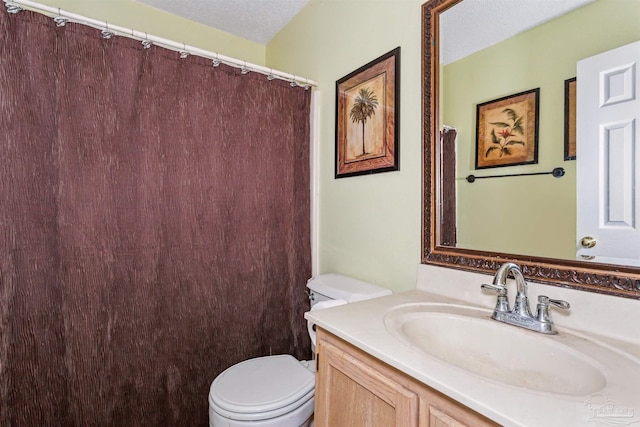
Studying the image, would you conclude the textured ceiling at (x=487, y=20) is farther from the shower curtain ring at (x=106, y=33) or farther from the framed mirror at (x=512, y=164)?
the shower curtain ring at (x=106, y=33)

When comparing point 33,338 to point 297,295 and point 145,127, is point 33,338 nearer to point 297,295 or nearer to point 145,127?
point 145,127

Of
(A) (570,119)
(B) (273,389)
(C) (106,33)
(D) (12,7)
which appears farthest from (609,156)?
(D) (12,7)

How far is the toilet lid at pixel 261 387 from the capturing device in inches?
41.8

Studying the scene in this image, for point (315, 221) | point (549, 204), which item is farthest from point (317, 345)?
point (315, 221)

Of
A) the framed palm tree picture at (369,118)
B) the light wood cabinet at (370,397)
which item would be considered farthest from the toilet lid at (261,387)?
the framed palm tree picture at (369,118)

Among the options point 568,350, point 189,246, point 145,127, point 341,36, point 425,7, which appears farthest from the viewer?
point 341,36

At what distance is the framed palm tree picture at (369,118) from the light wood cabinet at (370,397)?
2.54ft

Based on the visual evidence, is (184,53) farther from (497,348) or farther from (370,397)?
(497,348)

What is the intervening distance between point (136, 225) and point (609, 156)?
162cm

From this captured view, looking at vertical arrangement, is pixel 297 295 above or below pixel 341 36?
below

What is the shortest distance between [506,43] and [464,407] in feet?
3.35

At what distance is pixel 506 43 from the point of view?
95 centimetres

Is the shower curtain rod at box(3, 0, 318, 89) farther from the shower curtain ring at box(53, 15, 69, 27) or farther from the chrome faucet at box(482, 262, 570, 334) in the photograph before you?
the chrome faucet at box(482, 262, 570, 334)

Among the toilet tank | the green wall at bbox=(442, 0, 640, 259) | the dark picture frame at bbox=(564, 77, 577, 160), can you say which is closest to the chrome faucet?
the green wall at bbox=(442, 0, 640, 259)
